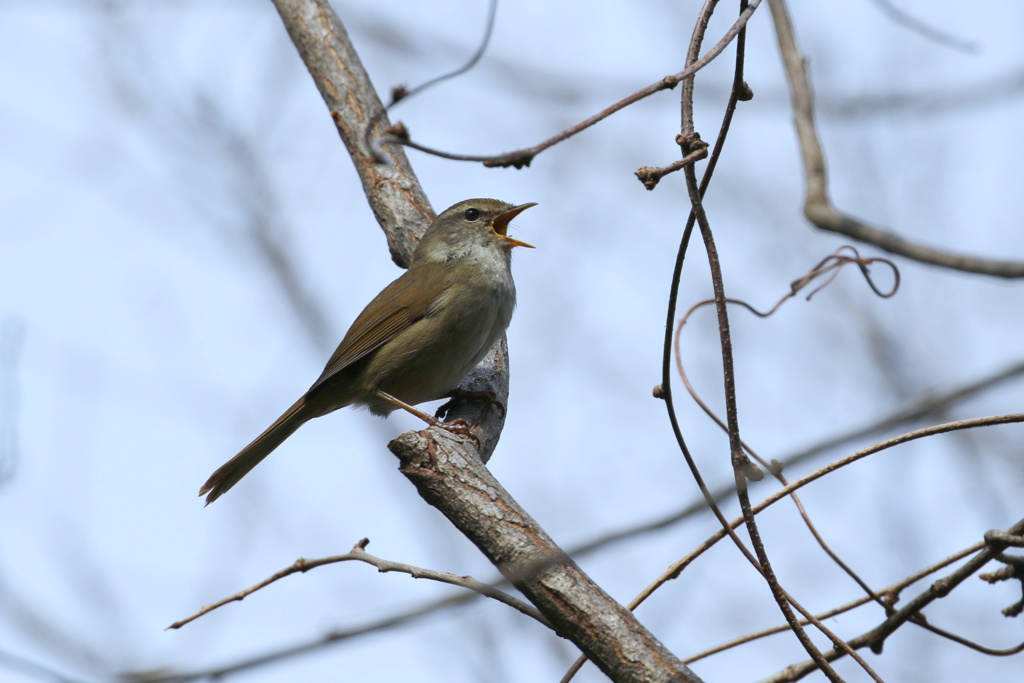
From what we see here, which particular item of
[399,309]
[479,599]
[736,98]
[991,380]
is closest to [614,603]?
[479,599]

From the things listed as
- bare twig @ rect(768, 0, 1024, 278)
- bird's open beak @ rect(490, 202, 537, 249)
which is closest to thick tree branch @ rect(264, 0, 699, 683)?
bare twig @ rect(768, 0, 1024, 278)

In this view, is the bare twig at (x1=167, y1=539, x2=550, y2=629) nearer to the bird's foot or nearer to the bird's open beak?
the bird's foot

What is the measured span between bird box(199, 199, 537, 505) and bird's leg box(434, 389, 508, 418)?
0.11m

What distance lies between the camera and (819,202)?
2.17 meters

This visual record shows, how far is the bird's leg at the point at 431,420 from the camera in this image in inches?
173

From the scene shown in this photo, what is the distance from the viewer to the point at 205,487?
17.5ft

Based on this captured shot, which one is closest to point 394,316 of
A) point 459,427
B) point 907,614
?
point 459,427

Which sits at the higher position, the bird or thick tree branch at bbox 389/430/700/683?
the bird

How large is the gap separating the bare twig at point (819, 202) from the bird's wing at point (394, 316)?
279 cm

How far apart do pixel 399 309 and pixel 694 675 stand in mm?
3405

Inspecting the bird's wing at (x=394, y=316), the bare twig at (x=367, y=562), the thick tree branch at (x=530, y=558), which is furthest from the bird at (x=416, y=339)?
the bare twig at (x=367, y=562)

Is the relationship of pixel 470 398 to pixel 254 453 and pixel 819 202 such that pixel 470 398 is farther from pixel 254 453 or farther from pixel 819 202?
pixel 819 202

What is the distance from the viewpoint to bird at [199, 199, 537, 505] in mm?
5363

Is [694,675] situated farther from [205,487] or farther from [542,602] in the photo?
[205,487]
